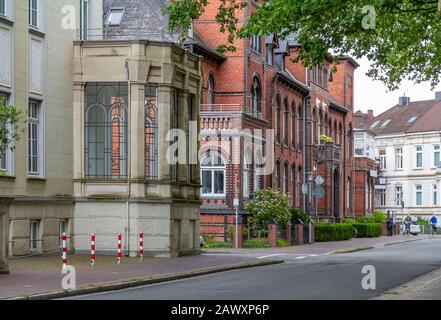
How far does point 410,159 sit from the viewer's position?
101m

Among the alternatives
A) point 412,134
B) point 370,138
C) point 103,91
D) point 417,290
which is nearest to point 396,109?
point 412,134

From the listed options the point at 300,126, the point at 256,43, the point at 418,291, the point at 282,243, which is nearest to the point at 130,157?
the point at 418,291

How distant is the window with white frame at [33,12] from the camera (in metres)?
28.5

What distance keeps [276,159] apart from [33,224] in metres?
27.0

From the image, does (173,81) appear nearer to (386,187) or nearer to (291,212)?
(291,212)

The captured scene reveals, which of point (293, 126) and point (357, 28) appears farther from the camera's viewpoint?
point (293, 126)

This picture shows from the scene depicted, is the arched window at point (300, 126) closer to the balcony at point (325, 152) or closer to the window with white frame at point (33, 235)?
the balcony at point (325, 152)

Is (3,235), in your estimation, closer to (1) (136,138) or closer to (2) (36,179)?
(2) (36,179)

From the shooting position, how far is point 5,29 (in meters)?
26.8

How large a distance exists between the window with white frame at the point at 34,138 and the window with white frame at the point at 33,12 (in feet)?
7.70

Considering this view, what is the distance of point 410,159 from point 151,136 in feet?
230

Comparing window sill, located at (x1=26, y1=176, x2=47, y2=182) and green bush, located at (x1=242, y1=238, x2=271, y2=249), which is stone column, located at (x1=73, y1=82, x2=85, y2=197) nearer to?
window sill, located at (x1=26, y1=176, x2=47, y2=182)

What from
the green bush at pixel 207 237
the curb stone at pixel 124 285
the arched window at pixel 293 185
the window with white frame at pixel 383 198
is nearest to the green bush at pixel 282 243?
the green bush at pixel 207 237

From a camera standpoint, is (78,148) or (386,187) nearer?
(78,148)
